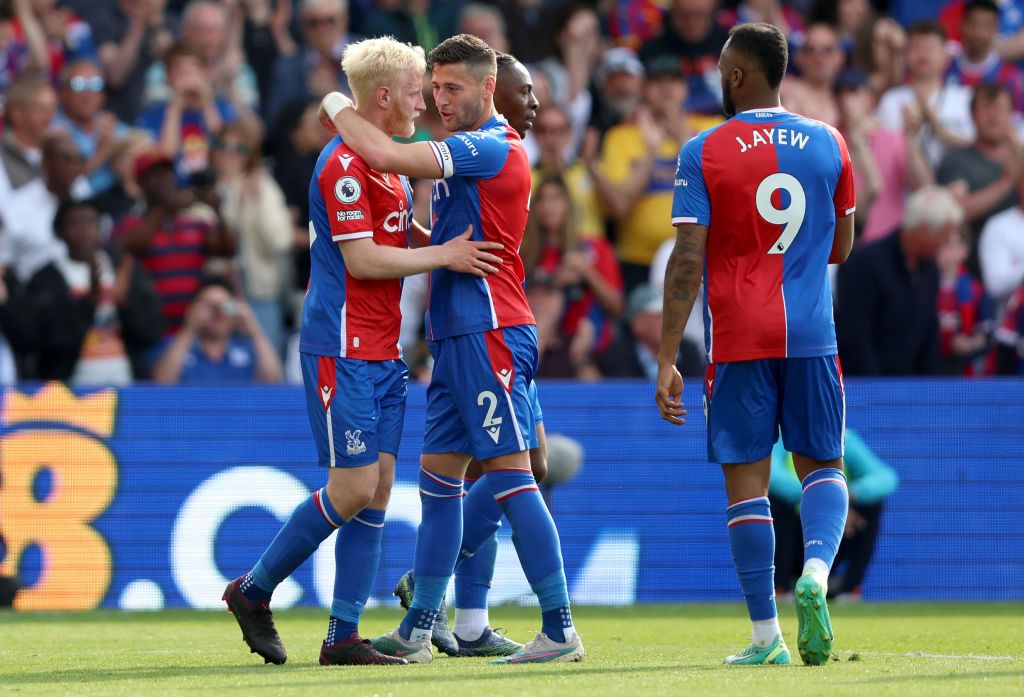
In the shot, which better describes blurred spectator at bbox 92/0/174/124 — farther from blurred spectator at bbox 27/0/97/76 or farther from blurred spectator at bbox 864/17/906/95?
blurred spectator at bbox 864/17/906/95

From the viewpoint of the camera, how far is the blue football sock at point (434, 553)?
6.67 meters

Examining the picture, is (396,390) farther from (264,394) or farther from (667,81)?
(667,81)

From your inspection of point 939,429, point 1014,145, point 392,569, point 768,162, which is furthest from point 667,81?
point 768,162

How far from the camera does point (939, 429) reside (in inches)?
437

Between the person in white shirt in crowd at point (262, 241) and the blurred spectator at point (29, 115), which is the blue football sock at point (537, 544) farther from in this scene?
the blurred spectator at point (29, 115)

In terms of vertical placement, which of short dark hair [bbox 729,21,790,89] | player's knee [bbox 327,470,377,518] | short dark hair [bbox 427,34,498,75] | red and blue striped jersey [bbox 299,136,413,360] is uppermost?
short dark hair [bbox 729,21,790,89]

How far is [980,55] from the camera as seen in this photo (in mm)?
14484

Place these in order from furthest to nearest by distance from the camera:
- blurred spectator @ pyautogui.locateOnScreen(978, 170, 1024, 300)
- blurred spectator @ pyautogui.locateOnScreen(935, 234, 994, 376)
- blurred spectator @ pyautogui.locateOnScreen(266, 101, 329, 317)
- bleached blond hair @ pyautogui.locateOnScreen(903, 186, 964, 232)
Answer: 1. blurred spectator @ pyautogui.locateOnScreen(266, 101, 329, 317)
2. blurred spectator @ pyautogui.locateOnScreen(978, 170, 1024, 300)
3. blurred spectator @ pyautogui.locateOnScreen(935, 234, 994, 376)
4. bleached blond hair @ pyautogui.locateOnScreen(903, 186, 964, 232)

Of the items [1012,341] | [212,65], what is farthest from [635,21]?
[1012,341]

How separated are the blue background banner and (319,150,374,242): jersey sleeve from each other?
449 cm

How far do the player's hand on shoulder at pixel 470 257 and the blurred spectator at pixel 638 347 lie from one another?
222 inches

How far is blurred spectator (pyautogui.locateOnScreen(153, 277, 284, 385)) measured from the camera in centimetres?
1188

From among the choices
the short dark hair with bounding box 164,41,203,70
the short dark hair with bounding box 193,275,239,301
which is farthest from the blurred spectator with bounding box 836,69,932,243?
the short dark hair with bounding box 164,41,203,70

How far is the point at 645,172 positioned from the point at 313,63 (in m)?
3.19
